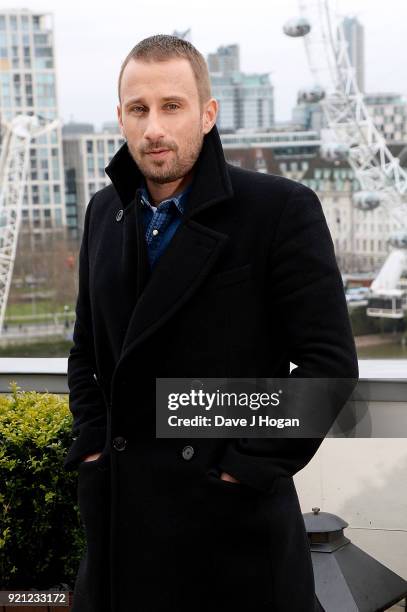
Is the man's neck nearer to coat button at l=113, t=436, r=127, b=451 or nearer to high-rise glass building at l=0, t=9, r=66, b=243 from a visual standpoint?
coat button at l=113, t=436, r=127, b=451

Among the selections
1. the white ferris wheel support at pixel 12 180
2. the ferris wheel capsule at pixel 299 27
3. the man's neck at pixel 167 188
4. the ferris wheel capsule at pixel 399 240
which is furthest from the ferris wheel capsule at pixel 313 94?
the man's neck at pixel 167 188

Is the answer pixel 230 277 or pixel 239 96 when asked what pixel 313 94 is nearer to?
pixel 239 96

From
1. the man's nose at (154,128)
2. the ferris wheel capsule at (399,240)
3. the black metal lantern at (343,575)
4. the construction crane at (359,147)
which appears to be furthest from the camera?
the ferris wheel capsule at (399,240)

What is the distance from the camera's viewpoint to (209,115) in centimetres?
103

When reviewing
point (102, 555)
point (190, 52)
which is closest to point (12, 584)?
point (102, 555)

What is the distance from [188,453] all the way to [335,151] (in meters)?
36.2

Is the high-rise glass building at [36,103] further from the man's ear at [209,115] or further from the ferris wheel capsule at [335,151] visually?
the man's ear at [209,115]

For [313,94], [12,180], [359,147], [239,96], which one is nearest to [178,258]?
[313,94]

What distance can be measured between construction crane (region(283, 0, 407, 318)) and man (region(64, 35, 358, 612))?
3422 cm

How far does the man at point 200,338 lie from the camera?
0.98 m

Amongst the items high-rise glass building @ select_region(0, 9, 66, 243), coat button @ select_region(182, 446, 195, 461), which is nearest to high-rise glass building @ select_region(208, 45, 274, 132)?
high-rise glass building @ select_region(0, 9, 66, 243)

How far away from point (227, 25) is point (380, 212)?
16.0 meters

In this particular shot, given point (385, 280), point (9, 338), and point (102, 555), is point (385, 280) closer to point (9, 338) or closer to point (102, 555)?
point (9, 338)

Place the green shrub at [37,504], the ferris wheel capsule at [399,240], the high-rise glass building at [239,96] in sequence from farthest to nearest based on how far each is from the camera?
1. the high-rise glass building at [239,96]
2. the ferris wheel capsule at [399,240]
3. the green shrub at [37,504]
